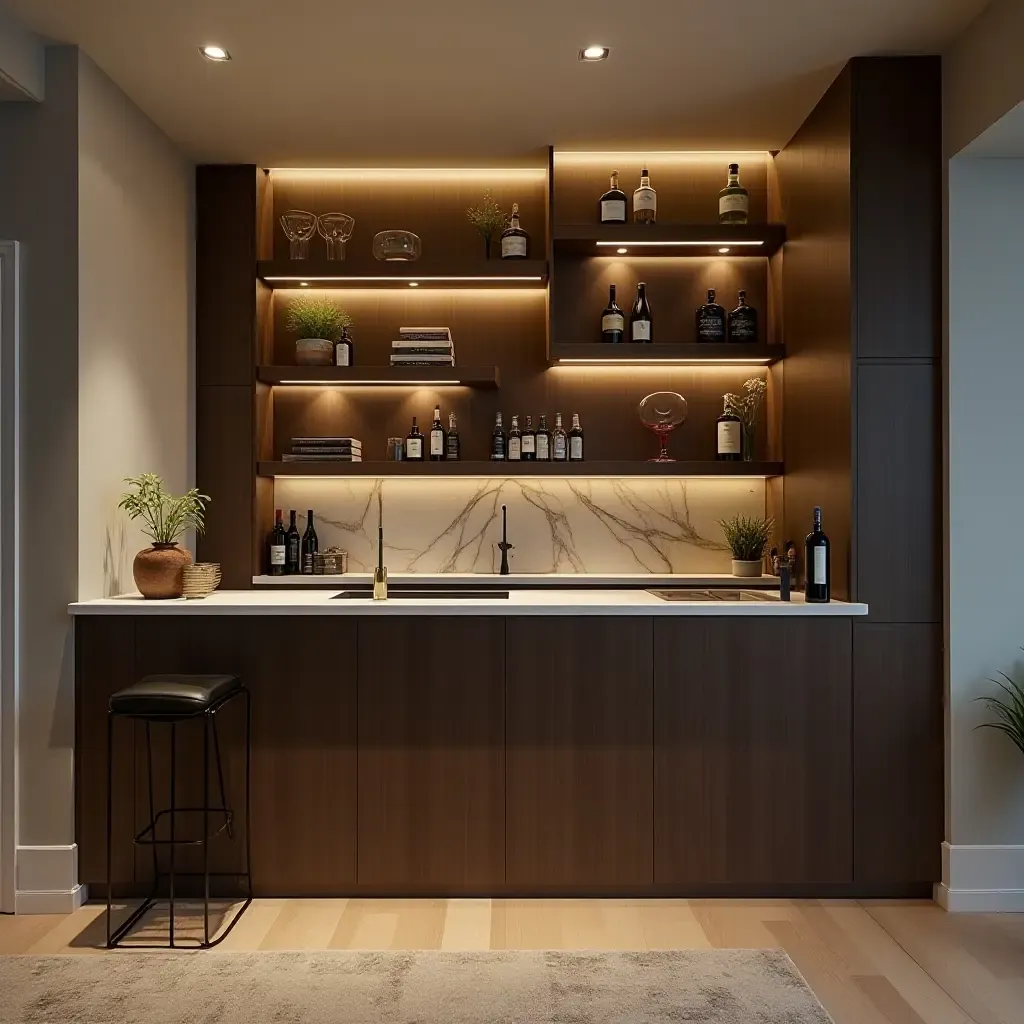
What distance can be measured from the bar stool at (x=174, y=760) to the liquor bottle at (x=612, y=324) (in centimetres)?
222

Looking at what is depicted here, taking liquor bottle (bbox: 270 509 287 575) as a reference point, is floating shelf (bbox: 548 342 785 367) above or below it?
above

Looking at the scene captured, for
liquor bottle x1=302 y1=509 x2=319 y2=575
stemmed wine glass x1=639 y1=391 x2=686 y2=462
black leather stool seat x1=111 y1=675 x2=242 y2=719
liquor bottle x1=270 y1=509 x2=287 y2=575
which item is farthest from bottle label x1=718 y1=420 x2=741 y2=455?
black leather stool seat x1=111 y1=675 x2=242 y2=719

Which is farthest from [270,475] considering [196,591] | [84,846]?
[84,846]

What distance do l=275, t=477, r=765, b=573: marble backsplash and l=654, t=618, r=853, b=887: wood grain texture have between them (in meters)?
1.29

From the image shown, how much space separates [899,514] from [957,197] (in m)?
1.10

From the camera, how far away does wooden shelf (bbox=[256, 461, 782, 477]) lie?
14.1 feet

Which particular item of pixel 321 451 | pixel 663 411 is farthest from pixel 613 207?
pixel 321 451

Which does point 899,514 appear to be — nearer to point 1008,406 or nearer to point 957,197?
point 1008,406

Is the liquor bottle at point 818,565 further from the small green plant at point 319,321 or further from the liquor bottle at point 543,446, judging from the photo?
the small green plant at point 319,321

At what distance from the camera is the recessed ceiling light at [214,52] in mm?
3266

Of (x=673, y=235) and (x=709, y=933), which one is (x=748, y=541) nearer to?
(x=673, y=235)

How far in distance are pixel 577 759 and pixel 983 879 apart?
141 centimetres

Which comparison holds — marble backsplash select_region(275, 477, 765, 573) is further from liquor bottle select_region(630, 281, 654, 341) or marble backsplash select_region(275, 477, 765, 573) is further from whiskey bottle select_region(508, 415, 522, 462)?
liquor bottle select_region(630, 281, 654, 341)

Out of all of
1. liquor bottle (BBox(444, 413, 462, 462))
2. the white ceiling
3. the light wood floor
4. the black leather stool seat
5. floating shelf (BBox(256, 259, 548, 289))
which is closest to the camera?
the light wood floor
